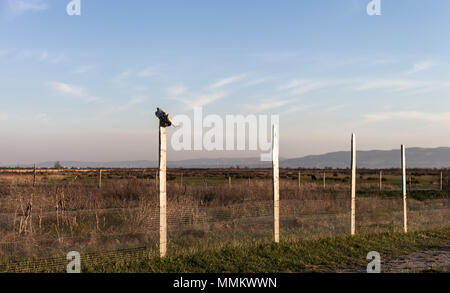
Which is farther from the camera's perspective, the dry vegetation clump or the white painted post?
the dry vegetation clump

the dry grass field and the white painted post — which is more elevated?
the white painted post

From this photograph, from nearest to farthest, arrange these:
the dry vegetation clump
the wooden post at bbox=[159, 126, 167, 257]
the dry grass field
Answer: the wooden post at bbox=[159, 126, 167, 257]
the dry grass field
the dry vegetation clump

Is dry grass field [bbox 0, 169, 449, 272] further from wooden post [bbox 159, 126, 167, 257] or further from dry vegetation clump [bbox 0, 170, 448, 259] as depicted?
wooden post [bbox 159, 126, 167, 257]

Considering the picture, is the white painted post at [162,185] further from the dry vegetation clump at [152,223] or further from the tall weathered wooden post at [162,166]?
the dry vegetation clump at [152,223]

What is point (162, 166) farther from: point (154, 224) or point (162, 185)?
point (154, 224)

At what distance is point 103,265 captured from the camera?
6.98 meters

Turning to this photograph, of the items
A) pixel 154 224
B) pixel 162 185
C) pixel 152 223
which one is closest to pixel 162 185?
pixel 162 185

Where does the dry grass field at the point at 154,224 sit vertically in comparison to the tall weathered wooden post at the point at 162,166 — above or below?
below

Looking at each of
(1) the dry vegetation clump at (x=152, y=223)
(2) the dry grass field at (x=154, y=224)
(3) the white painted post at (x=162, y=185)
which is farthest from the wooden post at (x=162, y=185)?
(1) the dry vegetation clump at (x=152, y=223)

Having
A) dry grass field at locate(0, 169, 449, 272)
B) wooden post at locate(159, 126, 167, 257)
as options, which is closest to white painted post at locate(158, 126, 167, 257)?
wooden post at locate(159, 126, 167, 257)

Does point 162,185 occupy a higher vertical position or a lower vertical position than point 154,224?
higher

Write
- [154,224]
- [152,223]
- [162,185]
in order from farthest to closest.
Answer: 1. [152,223]
2. [154,224]
3. [162,185]

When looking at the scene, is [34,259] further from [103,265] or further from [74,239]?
[74,239]
